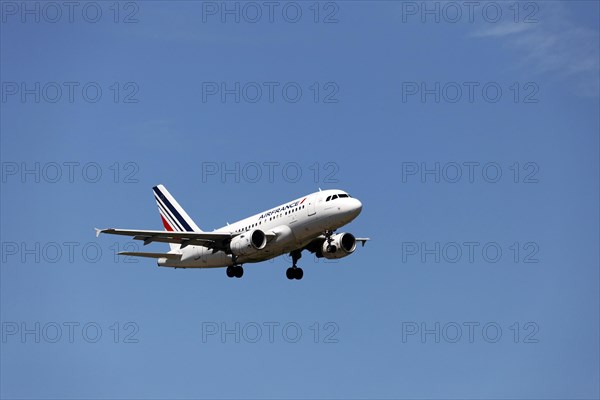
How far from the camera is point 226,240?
7469cm

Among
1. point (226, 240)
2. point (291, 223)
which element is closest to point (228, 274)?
point (226, 240)

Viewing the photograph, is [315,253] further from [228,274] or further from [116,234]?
[116,234]

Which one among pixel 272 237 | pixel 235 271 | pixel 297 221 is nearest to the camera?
pixel 297 221

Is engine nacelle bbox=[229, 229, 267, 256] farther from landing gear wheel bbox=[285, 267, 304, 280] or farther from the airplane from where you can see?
landing gear wheel bbox=[285, 267, 304, 280]

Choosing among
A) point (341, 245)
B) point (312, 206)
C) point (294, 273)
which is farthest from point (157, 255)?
point (312, 206)

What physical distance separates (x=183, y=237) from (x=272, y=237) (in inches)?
251

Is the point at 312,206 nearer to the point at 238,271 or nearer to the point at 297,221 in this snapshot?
the point at 297,221

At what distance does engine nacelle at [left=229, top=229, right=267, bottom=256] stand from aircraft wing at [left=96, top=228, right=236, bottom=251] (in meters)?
1.89

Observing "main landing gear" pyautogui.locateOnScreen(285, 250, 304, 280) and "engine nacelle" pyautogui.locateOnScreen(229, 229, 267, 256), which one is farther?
"main landing gear" pyautogui.locateOnScreen(285, 250, 304, 280)

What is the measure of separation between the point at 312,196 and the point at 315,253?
7027 mm

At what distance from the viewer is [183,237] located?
7350cm

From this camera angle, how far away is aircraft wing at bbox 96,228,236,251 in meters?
71.2

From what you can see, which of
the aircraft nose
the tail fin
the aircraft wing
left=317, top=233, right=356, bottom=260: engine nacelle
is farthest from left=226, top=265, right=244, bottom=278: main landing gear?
the aircraft nose

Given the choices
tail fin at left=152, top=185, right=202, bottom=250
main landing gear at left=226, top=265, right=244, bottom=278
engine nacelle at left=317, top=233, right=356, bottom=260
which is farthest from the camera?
tail fin at left=152, top=185, right=202, bottom=250
